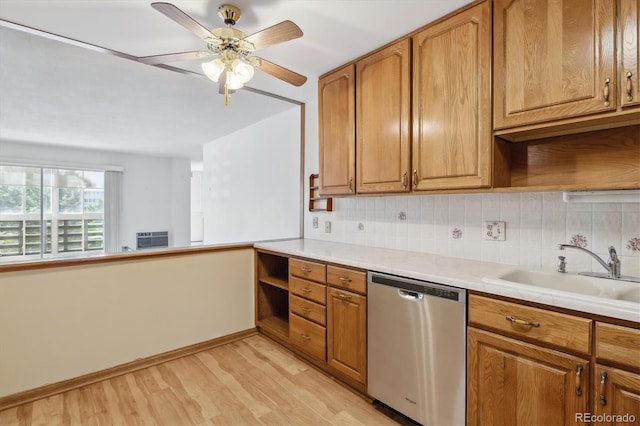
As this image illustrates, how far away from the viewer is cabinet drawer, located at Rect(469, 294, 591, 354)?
1.14 metres

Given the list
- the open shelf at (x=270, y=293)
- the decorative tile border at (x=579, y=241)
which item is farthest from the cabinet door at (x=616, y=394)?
the open shelf at (x=270, y=293)

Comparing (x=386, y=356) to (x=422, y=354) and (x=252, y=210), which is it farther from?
(x=252, y=210)

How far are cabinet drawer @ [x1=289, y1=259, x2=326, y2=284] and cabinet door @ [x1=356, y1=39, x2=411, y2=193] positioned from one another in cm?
65

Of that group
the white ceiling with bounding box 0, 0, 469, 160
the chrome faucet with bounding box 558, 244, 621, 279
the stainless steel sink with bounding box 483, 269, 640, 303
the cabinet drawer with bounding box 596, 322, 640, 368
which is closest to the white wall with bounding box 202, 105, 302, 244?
the white ceiling with bounding box 0, 0, 469, 160

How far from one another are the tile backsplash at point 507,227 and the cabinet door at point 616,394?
2.07ft

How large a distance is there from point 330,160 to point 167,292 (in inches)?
66.5

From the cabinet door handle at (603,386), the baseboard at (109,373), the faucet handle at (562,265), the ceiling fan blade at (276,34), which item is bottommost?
the baseboard at (109,373)

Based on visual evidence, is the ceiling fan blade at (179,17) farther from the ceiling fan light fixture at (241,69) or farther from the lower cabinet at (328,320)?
the lower cabinet at (328,320)

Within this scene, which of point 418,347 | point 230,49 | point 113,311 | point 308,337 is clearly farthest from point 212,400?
point 230,49

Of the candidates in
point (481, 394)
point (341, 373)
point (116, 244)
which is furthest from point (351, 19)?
point (116, 244)

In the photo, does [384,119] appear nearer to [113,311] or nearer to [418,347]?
[418,347]

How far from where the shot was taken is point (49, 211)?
5.69 meters

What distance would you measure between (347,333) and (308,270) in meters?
0.53

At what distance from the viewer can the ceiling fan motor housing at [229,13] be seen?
168 centimetres
